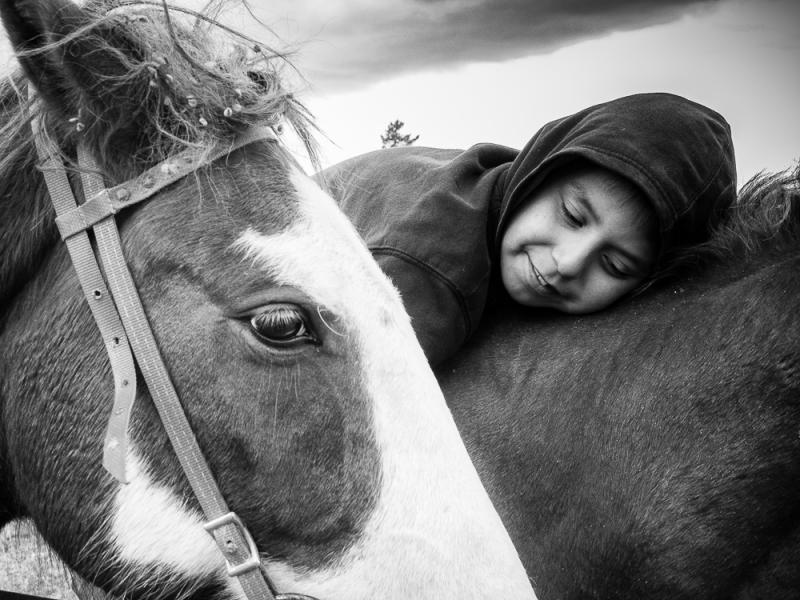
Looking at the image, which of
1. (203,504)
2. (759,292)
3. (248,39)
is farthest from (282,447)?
(759,292)

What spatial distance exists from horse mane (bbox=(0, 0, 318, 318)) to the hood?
1.17 meters

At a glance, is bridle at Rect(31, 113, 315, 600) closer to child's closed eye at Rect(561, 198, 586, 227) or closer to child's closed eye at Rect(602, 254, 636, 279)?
child's closed eye at Rect(561, 198, 586, 227)

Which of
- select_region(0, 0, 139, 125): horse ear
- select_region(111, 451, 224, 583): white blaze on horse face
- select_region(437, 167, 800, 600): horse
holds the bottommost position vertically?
select_region(437, 167, 800, 600): horse

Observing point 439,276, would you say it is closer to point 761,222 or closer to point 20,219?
point 761,222

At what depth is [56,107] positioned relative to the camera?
4.38 feet

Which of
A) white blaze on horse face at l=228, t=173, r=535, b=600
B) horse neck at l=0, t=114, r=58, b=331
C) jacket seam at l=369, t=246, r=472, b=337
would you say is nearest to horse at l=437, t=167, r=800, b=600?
jacket seam at l=369, t=246, r=472, b=337

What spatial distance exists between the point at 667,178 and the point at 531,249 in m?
0.52

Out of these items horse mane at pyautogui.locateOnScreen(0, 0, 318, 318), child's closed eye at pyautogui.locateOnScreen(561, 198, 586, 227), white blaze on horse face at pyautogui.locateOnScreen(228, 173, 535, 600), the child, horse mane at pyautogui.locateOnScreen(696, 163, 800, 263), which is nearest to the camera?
white blaze on horse face at pyautogui.locateOnScreen(228, 173, 535, 600)

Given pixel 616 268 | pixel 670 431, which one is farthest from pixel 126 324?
pixel 616 268

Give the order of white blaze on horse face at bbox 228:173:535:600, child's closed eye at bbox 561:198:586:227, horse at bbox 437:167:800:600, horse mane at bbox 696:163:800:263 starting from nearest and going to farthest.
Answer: white blaze on horse face at bbox 228:173:535:600
horse at bbox 437:167:800:600
horse mane at bbox 696:163:800:263
child's closed eye at bbox 561:198:586:227

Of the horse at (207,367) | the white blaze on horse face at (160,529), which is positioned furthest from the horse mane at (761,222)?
the white blaze on horse face at (160,529)

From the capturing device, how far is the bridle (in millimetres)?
1264

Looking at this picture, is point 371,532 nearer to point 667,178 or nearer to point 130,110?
point 130,110

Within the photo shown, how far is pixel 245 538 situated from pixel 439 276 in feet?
4.07
